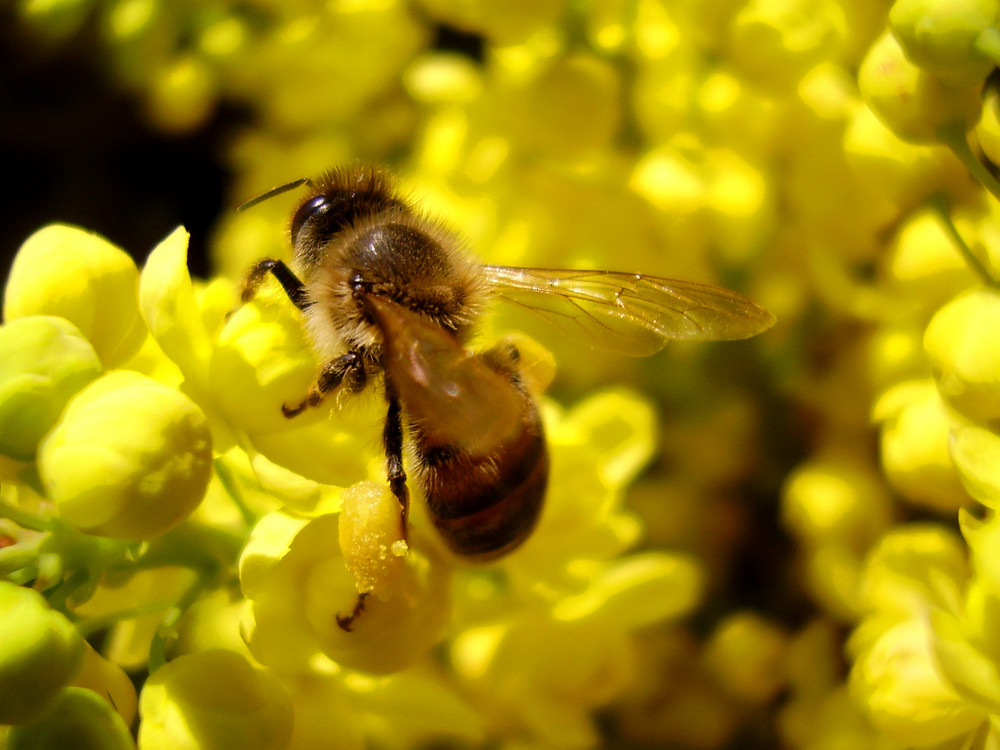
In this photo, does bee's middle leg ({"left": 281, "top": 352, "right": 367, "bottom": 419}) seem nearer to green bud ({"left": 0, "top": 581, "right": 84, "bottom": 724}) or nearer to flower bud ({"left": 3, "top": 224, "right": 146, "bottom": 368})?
flower bud ({"left": 3, "top": 224, "right": 146, "bottom": 368})

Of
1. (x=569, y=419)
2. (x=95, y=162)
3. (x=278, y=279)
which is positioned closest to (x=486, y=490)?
(x=278, y=279)

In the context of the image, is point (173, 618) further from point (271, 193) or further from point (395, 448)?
point (271, 193)

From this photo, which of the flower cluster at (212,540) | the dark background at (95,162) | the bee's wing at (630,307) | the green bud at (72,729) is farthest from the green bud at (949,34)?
the dark background at (95,162)

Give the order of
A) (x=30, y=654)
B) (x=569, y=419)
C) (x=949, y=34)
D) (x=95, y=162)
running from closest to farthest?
1. (x=30, y=654)
2. (x=949, y=34)
3. (x=569, y=419)
4. (x=95, y=162)

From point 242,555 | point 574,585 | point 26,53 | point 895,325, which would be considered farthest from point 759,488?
point 26,53

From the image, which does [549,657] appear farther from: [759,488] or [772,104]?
[772,104]

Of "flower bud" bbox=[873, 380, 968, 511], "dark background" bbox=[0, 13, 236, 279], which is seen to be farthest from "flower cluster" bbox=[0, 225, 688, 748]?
"dark background" bbox=[0, 13, 236, 279]
